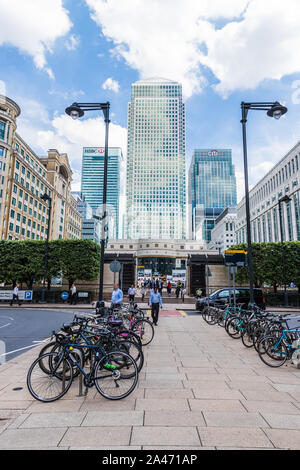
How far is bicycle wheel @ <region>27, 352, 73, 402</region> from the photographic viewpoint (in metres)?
4.60

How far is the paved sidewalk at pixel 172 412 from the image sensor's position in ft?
10.5

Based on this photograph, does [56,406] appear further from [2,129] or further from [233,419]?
[2,129]

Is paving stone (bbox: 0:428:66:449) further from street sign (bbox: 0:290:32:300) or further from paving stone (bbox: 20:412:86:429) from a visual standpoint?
street sign (bbox: 0:290:32:300)

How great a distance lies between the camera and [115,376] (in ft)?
15.3

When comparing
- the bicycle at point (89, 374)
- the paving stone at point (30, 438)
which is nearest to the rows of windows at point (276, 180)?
the bicycle at point (89, 374)

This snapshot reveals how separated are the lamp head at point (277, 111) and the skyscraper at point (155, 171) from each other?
5770 inches

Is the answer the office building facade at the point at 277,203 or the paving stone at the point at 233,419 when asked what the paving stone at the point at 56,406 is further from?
the office building facade at the point at 277,203

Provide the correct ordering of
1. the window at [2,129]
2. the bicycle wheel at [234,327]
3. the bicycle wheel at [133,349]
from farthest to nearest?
the window at [2,129]
the bicycle wheel at [234,327]
the bicycle wheel at [133,349]

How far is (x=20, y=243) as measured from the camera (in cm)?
2872

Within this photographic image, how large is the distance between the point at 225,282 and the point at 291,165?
56.6m

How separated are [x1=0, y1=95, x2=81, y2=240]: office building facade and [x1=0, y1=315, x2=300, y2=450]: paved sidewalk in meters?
59.7

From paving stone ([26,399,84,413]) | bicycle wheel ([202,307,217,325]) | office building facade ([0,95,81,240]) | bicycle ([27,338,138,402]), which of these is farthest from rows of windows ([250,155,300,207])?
paving stone ([26,399,84,413])

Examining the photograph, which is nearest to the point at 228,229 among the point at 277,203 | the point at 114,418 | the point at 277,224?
the point at 277,224

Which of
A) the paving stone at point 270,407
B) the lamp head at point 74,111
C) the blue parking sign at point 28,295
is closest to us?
the paving stone at point 270,407
